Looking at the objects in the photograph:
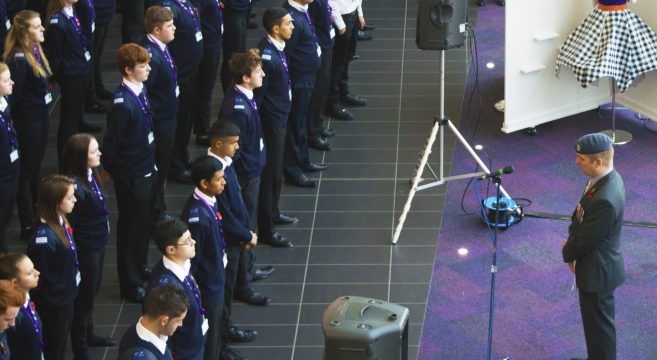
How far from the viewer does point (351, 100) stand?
10.1 m

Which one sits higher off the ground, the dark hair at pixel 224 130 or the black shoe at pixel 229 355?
the dark hair at pixel 224 130

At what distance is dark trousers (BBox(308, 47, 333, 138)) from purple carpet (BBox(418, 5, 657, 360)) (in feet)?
3.68

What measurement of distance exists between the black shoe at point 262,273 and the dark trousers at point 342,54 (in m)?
2.46

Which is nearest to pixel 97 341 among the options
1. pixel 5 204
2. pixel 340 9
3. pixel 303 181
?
pixel 5 204

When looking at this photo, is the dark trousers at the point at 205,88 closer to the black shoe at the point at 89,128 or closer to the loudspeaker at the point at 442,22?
the black shoe at the point at 89,128

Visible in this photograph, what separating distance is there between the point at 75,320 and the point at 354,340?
8.63 feet

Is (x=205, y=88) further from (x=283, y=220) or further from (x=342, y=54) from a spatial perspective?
(x=283, y=220)

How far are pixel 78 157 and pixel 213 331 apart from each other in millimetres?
1204

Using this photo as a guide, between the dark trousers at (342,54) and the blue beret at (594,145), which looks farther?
the dark trousers at (342,54)

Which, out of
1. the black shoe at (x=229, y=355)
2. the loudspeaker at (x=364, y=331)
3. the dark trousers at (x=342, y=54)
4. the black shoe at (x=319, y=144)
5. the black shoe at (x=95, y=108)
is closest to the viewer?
the loudspeaker at (x=364, y=331)

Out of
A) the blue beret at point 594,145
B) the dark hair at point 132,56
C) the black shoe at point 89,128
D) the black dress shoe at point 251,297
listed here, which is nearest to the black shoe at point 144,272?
the black dress shoe at point 251,297

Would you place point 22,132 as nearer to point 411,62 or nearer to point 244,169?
point 244,169

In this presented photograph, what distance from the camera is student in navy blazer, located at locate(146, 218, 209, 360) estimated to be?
5.77 metres

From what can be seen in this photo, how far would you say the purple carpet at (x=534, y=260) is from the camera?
7043mm
